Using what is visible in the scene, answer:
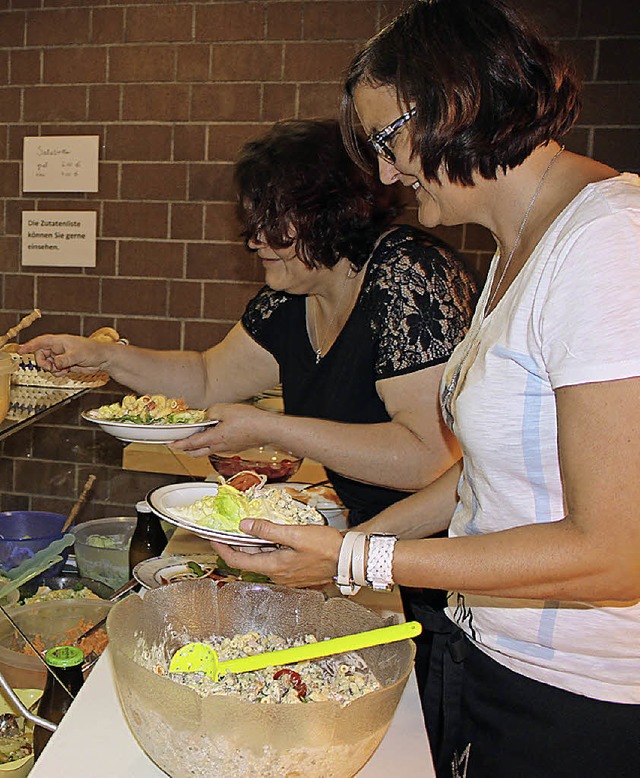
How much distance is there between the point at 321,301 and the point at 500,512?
1074 mm

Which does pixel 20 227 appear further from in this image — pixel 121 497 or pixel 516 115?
pixel 516 115

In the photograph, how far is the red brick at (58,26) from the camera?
158 inches

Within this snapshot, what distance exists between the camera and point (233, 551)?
1257 mm

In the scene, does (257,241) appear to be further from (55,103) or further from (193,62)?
(55,103)

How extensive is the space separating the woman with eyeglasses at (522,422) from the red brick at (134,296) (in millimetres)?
2845

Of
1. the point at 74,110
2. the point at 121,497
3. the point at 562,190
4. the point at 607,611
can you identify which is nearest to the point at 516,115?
the point at 562,190

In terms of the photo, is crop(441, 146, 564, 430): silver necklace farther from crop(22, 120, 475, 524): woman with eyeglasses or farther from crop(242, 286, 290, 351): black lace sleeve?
crop(242, 286, 290, 351): black lace sleeve

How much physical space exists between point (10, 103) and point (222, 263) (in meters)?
1.34

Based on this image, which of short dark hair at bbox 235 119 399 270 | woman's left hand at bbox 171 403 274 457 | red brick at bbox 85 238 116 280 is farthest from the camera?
red brick at bbox 85 238 116 280

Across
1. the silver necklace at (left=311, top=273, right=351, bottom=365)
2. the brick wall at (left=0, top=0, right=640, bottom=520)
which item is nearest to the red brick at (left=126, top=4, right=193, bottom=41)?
the brick wall at (left=0, top=0, right=640, bottom=520)

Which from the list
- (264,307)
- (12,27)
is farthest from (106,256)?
(264,307)

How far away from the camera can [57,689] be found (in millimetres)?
1132

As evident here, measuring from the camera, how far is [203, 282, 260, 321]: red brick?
403 cm

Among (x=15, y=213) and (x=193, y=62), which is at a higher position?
(x=193, y=62)
